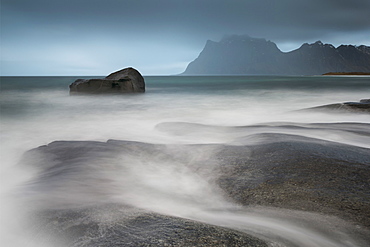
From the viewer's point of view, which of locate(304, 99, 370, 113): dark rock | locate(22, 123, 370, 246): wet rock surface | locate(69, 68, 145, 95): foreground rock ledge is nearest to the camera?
locate(22, 123, 370, 246): wet rock surface

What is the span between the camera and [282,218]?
2.63 metres

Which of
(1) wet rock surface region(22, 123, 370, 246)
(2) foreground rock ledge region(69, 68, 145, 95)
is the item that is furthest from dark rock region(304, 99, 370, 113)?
(2) foreground rock ledge region(69, 68, 145, 95)

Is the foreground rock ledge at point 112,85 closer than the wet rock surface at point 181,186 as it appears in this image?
No

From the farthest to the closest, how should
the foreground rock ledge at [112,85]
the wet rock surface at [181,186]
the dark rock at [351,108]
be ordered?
the foreground rock ledge at [112,85] < the dark rock at [351,108] < the wet rock surface at [181,186]

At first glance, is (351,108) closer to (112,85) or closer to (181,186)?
(181,186)

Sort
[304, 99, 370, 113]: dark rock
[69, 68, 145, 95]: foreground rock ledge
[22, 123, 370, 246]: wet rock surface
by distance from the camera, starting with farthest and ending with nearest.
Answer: [69, 68, 145, 95]: foreground rock ledge < [304, 99, 370, 113]: dark rock < [22, 123, 370, 246]: wet rock surface

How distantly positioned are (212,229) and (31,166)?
12.2 feet

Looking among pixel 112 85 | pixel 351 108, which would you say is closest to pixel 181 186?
pixel 351 108

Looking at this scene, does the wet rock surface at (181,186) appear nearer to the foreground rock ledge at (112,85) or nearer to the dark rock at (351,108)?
the dark rock at (351,108)

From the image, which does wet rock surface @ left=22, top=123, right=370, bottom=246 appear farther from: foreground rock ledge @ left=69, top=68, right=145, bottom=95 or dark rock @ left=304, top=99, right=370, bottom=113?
foreground rock ledge @ left=69, top=68, right=145, bottom=95

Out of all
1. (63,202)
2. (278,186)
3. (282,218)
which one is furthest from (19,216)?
(278,186)

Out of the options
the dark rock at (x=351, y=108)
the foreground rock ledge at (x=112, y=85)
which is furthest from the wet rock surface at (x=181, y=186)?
the foreground rock ledge at (x=112, y=85)

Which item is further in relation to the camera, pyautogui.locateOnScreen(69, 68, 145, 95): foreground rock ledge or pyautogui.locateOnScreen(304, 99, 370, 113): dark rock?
pyautogui.locateOnScreen(69, 68, 145, 95): foreground rock ledge

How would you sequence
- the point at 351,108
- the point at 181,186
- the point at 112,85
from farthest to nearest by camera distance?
the point at 112,85, the point at 351,108, the point at 181,186
